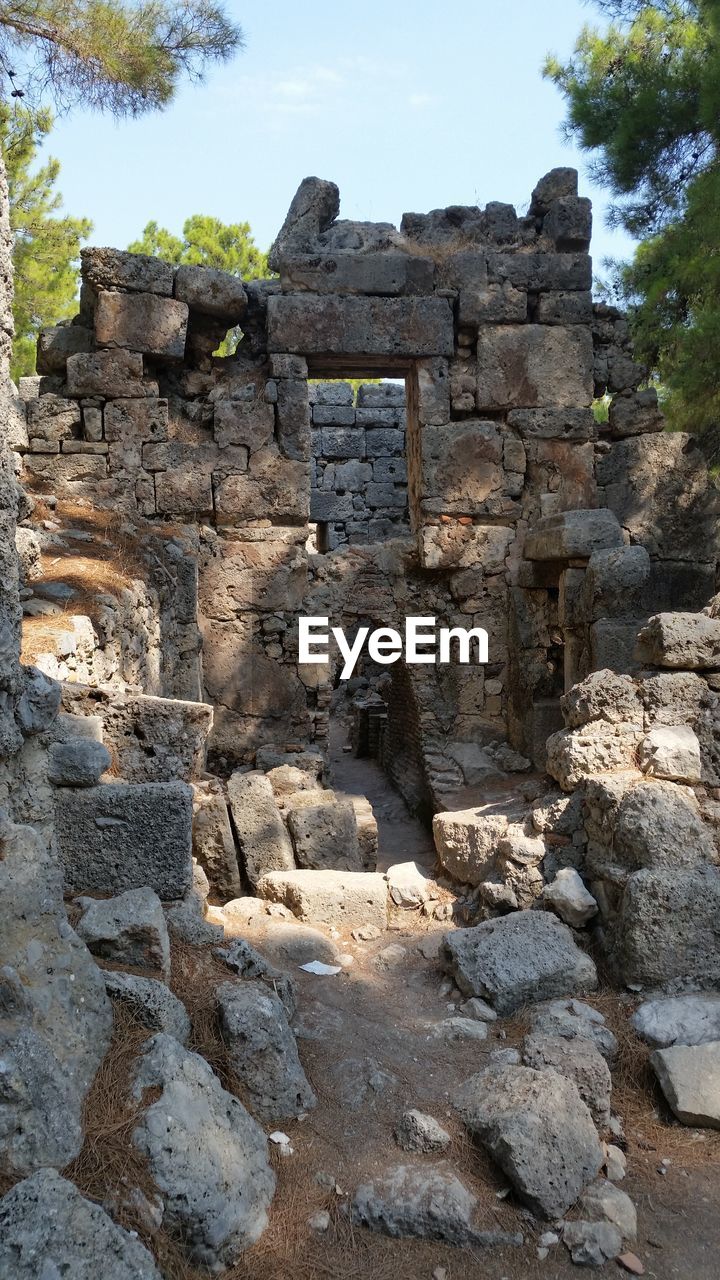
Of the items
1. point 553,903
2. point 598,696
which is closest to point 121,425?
point 598,696

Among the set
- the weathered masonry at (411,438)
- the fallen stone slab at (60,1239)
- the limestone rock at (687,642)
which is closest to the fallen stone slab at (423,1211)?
the fallen stone slab at (60,1239)

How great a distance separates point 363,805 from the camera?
714 centimetres

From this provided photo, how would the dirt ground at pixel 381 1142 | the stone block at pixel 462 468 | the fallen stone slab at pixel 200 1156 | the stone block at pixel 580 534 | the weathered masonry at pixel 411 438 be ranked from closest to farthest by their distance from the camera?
the fallen stone slab at pixel 200 1156 < the dirt ground at pixel 381 1142 < the stone block at pixel 580 534 < the weathered masonry at pixel 411 438 < the stone block at pixel 462 468

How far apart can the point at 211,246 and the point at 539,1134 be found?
1679cm

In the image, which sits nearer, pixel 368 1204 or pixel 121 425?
pixel 368 1204

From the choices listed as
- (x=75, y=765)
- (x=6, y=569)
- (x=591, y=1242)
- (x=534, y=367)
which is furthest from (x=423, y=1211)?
(x=534, y=367)

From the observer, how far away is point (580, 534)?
7.54 metres

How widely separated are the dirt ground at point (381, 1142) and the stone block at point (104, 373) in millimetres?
5254

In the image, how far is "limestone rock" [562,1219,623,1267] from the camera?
2596 mm

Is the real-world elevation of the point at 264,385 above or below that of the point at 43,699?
above

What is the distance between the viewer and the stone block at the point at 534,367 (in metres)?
8.48

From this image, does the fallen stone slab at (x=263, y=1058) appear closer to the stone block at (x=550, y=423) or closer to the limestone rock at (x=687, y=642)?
the limestone rock at (x=687, y=642)

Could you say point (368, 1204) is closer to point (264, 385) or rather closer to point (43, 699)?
point (43, 699)

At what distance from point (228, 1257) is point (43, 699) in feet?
5.07
